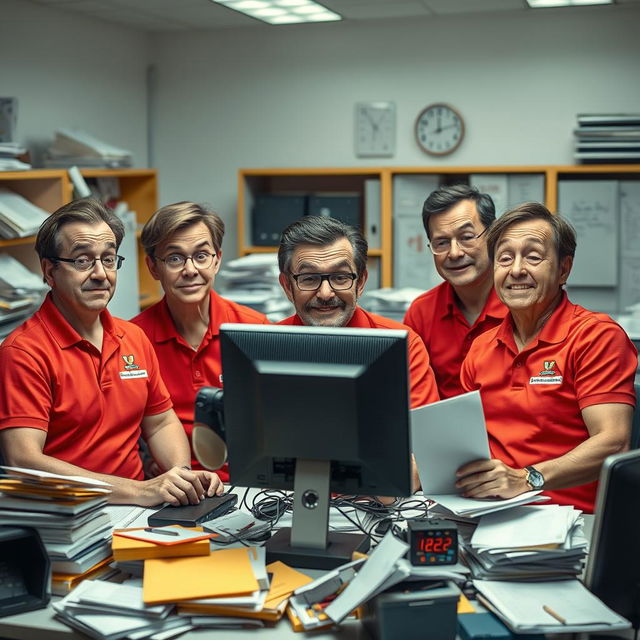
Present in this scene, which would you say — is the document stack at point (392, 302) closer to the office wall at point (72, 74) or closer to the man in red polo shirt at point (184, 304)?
the man in red polo shirt at point (184, 304)

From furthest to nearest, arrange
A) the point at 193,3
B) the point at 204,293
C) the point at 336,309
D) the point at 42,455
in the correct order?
the point at 193,3
the point at 204,293
the point at 336,309
the point at 42,455

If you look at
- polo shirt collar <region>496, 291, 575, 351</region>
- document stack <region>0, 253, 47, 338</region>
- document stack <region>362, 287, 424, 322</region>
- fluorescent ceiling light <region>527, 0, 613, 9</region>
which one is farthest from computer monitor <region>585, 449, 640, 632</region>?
fluorescent ceiling light <region>527, 0, 613, 9</region>

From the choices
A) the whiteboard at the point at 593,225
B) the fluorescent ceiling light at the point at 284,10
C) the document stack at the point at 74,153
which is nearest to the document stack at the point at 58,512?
the document stack at the point at 74,153

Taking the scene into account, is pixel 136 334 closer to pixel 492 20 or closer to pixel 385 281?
pixel 385 281

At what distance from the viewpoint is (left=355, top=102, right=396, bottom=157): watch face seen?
508cm

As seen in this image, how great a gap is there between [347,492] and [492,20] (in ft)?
12.5

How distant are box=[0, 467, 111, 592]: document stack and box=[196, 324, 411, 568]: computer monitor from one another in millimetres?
327

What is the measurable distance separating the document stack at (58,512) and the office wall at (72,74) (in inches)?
116

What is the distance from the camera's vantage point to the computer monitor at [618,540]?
150cm

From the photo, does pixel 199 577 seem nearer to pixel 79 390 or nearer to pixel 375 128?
pixel 79 390

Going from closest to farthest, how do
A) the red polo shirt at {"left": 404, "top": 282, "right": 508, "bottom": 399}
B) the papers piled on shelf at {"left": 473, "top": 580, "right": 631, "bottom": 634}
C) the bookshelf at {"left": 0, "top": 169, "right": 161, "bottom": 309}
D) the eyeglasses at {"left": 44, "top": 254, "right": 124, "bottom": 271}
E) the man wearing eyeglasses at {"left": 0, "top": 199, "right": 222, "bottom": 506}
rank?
1. the papers piled on shelf at {"left": 473, "top": 580, "right": 631, "bottom": 634}
2. the man wearing eyeglasses at {"left": 0, "top": 199, "right": 222, "bottom": 506}
3. the eyeglasses at {"left": 44, "top": 254, "right": 124, "bottom": 271}
4. the red polo shirt at {"left": 404, "top": 282, "right": 508, "bottom": 399}
5. the bookshelf at {"left": 0, "top": 169, "right": 161, "bottom": 309}

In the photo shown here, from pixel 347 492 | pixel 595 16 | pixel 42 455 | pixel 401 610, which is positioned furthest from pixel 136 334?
pixel 595 16

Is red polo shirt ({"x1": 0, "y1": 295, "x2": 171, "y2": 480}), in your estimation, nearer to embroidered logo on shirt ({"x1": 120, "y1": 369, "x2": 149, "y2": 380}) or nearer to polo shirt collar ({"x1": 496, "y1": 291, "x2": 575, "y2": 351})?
embroidered logo on shirt ({"x1": 120, "y1": 369, "x2": 149, "y2": 380})

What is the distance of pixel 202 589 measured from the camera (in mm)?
1591
